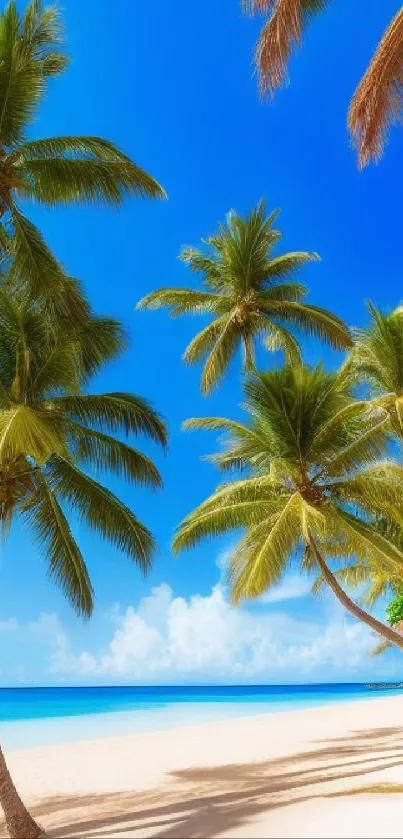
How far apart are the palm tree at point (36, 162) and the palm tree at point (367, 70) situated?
332 centimetres

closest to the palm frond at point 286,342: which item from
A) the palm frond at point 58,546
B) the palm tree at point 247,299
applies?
the palm tree at point 247,299

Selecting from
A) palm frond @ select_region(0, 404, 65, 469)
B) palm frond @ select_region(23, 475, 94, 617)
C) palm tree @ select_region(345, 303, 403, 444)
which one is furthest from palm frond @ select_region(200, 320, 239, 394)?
palm frond @ select_region(0, 404, 65, 469)

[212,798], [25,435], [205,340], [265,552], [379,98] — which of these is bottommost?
[212,798]

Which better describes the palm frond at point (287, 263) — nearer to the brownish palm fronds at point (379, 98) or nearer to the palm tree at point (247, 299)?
A: the palm tree at point (247, 299)

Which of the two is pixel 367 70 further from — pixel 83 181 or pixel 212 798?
pixel 212 798

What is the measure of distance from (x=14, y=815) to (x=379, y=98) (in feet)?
26.2

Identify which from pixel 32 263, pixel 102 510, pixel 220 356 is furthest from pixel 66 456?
pixel 220 356

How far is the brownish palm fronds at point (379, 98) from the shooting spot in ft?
18.6

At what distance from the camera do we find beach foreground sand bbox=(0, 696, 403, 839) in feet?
23.4

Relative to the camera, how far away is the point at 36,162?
29.8ft

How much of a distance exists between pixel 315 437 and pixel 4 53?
24.4 feet

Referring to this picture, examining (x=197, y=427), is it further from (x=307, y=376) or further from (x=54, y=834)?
(x=54, y=834)

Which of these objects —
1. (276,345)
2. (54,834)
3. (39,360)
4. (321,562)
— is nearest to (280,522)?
(321,562)

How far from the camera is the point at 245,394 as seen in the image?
41.2 ft
